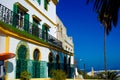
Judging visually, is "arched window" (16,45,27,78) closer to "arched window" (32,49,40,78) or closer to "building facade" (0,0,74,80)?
"building facade" (0,0,74,80)

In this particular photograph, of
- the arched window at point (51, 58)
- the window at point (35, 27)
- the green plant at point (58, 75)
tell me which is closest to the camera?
the green plant at point (58, 75)

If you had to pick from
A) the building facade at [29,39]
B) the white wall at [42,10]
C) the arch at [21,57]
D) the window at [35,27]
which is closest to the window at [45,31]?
the building facade at [29,39]

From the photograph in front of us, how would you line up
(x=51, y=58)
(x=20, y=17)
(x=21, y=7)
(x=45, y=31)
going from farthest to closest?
1. (x=45, y=31)
2. (x=51, y=58)
3. (x=21, y=7)
4. (x=20, y=17)

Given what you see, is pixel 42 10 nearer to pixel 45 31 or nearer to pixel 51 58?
pixel 45 31

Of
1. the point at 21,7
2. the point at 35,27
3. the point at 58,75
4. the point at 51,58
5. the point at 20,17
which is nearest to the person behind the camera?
the point at 20,17

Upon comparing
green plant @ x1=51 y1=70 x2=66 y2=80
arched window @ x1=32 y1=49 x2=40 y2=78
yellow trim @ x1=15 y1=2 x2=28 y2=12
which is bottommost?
green plant @ x1=51 y1=70 x2=66 y2=80

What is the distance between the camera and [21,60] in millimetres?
19297

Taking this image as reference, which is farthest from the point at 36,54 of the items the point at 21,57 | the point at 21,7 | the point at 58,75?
the point at 21,7

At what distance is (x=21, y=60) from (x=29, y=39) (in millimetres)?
2223

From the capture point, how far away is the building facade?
Answer: 17.7 meters

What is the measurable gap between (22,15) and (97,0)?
9357mm

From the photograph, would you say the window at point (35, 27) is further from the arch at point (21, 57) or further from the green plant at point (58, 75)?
the arch at point (21, 57)

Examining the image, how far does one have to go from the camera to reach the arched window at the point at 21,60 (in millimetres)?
18892

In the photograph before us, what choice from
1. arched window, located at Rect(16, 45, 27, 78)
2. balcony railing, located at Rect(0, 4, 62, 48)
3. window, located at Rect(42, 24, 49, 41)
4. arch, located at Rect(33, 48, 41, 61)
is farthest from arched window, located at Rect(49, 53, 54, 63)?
arched window, located at Rect(16, 45, 27, 78)
